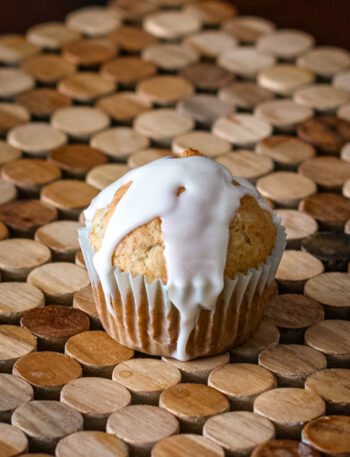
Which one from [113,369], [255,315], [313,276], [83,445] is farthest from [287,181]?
[83,445]

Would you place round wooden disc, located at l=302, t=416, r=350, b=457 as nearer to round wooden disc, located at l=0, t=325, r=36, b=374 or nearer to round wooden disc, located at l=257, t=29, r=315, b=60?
round wooden disc, located at l=0, t=325, r=36, b=374

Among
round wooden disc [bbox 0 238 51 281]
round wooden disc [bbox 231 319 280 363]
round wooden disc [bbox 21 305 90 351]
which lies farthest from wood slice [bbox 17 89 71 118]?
round wooden disc [bbox 231 319 280 363]

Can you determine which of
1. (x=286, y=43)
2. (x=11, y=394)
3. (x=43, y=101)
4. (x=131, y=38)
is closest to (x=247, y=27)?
(x=286, y=43)

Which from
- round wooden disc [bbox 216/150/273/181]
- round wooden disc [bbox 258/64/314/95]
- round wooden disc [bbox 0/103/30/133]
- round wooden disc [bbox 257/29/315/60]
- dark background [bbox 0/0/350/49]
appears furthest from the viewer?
dark background [bbox 0/0/350/49]

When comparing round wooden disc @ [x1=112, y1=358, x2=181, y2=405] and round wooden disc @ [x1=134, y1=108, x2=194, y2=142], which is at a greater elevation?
round wooden disc @ [x1=134, y1=108, x2=194, y2=142]

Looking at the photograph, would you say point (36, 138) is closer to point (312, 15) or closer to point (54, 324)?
point (54, 324)

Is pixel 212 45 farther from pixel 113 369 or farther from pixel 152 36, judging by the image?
pixel 113 369
